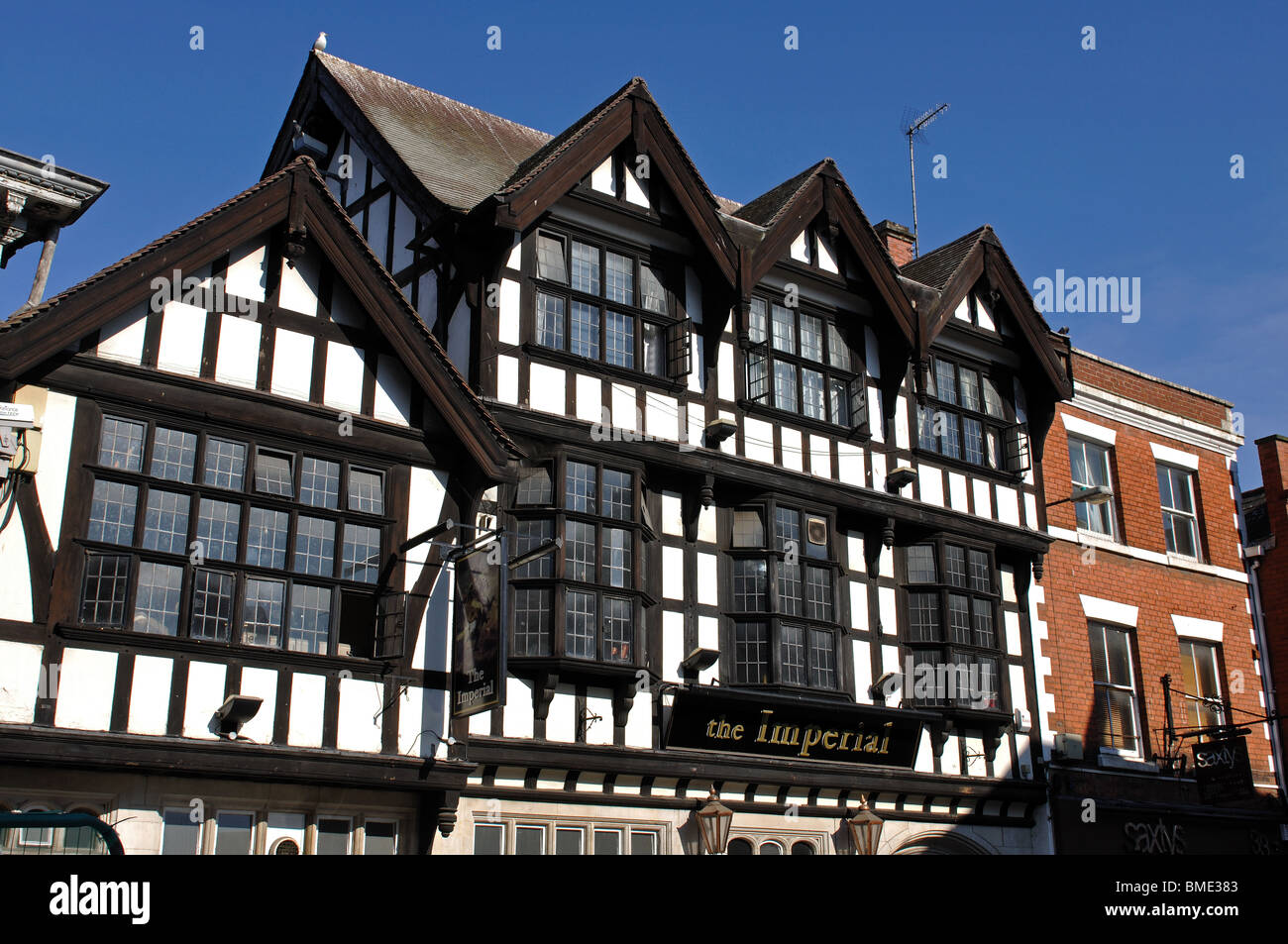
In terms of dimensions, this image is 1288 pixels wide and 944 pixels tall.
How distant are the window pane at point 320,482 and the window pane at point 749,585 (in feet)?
18.2

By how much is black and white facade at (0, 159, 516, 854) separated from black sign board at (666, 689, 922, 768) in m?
3.37

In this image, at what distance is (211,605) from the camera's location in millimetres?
12766

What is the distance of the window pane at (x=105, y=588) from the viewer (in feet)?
39.8

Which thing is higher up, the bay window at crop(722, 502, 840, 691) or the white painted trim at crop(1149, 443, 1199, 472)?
the white painted trim at crop(1149, 443, 1199, 472)

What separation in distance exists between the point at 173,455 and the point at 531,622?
4.33 metres

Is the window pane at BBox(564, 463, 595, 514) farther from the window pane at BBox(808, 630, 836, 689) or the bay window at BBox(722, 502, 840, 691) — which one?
the window pane at BBox(808, 630, 836, 689)

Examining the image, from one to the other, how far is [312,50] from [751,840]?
1331 centimetres

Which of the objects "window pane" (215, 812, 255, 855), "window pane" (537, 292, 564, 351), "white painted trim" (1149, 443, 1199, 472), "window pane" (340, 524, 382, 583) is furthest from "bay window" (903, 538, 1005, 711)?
"window pane" (215, 812, 255, 855)

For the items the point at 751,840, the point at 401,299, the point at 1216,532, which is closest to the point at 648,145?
the point at 401,299

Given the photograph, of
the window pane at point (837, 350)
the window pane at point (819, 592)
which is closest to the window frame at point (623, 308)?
the window pane at point (837, 350)

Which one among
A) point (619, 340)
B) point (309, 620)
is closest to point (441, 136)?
point (619, 340)

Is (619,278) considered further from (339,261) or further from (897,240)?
(897,240)

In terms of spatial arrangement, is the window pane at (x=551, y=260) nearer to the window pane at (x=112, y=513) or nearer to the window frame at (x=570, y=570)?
the window frame at (x=570, y=570)

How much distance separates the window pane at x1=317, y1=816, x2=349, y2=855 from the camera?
13.2m
